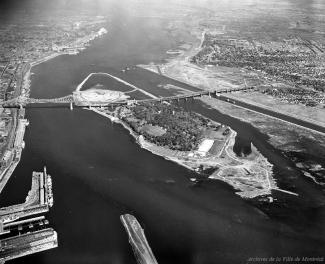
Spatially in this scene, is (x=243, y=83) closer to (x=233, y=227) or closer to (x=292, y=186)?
(x=292, y=186)

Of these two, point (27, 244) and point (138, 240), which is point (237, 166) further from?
point (27, 244)

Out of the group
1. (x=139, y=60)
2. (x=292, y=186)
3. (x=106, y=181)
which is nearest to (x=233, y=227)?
(x=292, y=186)

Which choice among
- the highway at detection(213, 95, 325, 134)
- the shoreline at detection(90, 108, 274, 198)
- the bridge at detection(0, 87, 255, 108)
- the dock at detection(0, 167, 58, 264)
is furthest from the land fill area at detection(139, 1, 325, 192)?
the dock at detection(0, 167, 58, 264)

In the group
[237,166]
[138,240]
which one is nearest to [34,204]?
[138,240]

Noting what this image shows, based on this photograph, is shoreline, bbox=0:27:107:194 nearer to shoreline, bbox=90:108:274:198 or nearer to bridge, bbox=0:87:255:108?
bridge, bbox=0:87:255:108

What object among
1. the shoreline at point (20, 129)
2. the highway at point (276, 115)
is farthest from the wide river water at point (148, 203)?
the highway at point (276, 115)

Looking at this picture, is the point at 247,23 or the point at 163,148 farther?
the point at 247,23
